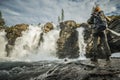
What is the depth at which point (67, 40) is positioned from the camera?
41.1 metres

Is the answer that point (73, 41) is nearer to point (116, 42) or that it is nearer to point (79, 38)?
point (79, 38)

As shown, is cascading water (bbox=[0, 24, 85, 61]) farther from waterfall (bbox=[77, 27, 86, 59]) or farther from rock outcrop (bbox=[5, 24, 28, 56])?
waterfall (bbox=[77, 27, 86, 59])

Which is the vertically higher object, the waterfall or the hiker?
the hiker

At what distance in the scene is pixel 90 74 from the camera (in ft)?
15.5

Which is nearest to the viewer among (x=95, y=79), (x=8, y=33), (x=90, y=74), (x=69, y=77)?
(x=95, y=79)

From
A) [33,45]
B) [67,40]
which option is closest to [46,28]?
[33,45]

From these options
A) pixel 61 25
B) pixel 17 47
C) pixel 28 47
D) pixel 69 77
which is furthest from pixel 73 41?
pixel 69 77

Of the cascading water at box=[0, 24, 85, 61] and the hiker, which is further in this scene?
the hiker

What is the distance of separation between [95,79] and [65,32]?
36484 millimetres

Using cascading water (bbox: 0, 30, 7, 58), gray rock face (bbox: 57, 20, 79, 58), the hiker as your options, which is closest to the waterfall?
gray rock face (bbox: 57, 20, 79, 58)

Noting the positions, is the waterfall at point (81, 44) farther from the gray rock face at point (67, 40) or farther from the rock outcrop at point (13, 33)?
the rock outcrop at point (13, 33)

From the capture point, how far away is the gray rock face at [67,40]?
40594mm

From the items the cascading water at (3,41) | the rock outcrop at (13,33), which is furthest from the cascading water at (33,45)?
the rock outcrop at (13,33)

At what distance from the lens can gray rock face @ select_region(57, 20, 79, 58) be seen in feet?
133
